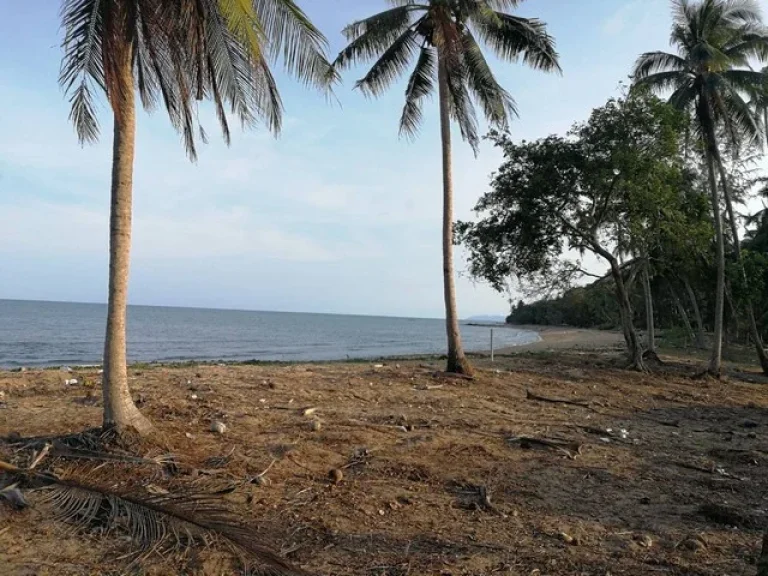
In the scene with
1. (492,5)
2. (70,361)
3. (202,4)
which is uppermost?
(492,5)

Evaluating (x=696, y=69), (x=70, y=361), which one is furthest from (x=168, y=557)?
(x=70, y=361)

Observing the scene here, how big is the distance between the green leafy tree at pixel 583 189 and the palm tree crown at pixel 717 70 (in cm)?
336

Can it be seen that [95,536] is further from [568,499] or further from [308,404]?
[308,404]

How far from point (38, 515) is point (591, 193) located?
1494cm

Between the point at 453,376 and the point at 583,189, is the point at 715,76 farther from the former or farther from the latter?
the point at 453,376

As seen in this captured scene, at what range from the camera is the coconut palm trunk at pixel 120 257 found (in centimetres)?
574

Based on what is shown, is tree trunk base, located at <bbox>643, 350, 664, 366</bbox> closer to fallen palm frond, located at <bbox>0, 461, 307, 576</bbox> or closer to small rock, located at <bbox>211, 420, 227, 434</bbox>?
small rock, located at <bbox>211, 420, 227, 434</bbox>

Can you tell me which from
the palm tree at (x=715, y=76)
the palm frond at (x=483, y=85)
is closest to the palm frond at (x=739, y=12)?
the palm tree at (x=715, y=76)

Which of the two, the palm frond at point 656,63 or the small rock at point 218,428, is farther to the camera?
the palm frond at point 656,63

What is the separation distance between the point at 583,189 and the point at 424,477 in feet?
40.0

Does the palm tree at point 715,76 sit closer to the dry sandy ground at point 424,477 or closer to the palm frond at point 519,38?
the palm frond at point 519,38

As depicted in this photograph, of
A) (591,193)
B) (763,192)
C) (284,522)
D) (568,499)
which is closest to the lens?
(284,522)

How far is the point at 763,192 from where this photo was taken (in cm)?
3612

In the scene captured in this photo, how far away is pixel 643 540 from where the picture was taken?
4625 mm
